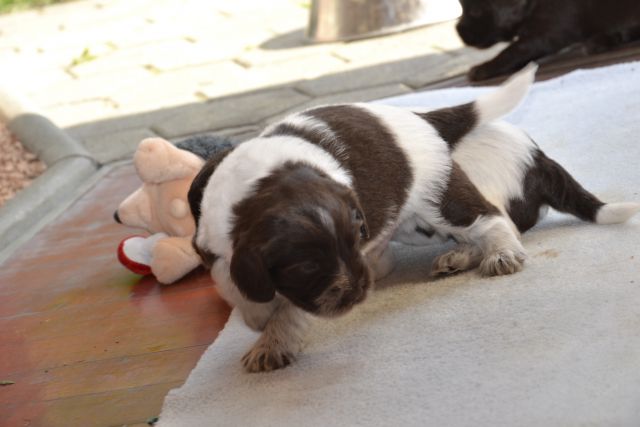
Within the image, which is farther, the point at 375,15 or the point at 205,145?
the point at 375,15

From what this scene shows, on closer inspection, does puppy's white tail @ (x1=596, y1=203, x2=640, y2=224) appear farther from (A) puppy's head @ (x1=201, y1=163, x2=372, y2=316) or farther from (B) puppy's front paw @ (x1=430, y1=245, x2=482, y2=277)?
(A) puppy's head @ (x1=201, y1=163, x2=372, y2=316)

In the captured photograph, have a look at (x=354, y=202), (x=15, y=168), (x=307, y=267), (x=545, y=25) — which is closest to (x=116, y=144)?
(x=15, y=168)

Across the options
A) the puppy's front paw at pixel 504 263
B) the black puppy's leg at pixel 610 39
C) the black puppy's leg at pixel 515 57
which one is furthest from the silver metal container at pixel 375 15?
the puppy's front paw at pixel 504 263

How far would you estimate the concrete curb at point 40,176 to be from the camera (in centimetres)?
498

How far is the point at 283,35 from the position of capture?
8.12 m

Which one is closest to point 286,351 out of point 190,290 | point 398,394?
point 398,394

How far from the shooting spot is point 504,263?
9.71 feet

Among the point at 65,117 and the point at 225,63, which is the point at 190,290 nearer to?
the point at 65,117

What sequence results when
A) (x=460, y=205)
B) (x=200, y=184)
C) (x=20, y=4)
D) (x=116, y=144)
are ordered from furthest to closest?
(x=20, y=4)
(x=116, y=144)
(x=460, y=205)
(x=200, y=184)

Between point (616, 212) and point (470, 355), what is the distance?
3.00 feet

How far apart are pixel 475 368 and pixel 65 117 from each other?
5.18 m

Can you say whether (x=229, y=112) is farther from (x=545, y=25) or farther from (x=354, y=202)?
(x=354, y=202)

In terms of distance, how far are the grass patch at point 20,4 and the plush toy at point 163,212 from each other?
354 inches

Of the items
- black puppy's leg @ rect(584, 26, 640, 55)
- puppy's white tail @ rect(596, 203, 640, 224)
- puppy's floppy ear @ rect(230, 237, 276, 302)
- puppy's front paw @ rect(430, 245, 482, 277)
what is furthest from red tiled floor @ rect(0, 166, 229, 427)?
black puppy's leg @ rect(584, 26, 640, 55)
